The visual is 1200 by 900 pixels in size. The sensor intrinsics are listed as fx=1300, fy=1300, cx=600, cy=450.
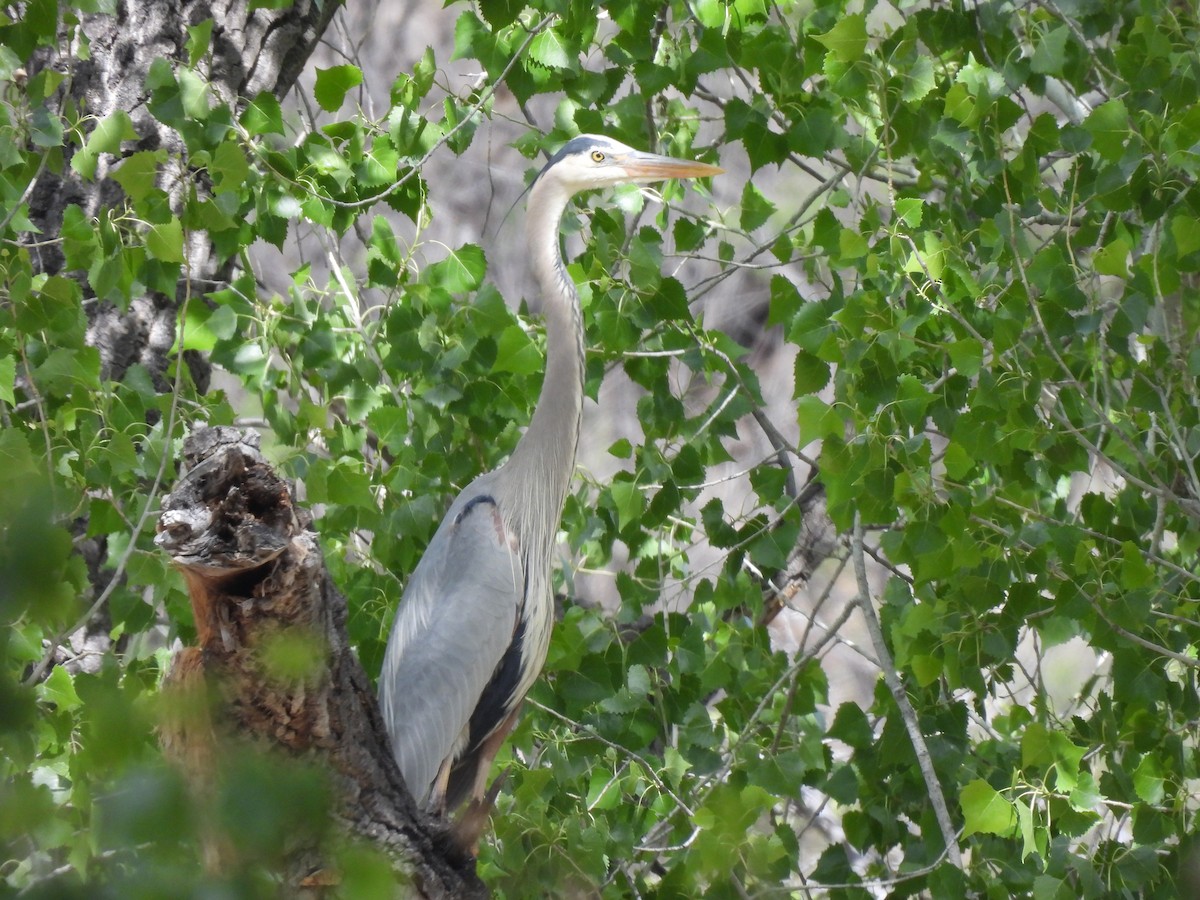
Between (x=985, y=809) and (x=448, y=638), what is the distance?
34.4 inches

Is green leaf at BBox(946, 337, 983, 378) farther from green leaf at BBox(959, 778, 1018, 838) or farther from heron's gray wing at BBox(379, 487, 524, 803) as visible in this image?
heron's gray wing at BBox(379, 487, 524, 803)

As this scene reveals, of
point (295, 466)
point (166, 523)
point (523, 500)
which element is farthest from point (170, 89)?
point (166, 523)

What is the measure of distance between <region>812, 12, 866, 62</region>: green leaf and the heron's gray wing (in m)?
0.92

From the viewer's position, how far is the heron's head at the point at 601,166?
2.18 meters

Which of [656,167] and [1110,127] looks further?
[656,167]

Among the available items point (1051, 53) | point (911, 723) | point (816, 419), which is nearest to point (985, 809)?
point (911, 723)

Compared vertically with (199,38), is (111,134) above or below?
below

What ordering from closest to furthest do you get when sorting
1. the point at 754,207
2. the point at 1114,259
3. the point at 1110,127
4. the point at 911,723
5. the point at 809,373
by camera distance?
the point at 1114,259 → the point at 1110,127 → the point at 809,373 → the point at 911,723 → the point at 754,207

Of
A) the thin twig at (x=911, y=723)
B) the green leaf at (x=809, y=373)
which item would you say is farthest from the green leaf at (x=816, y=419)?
the thin twig at (x=911, y=723)

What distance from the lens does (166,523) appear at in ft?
3.05

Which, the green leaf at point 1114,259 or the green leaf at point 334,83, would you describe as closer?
the green leaf at point 1114,259

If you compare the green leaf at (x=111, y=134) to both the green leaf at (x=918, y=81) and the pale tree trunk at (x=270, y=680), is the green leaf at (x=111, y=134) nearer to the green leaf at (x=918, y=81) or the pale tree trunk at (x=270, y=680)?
the pale tree trunk at (x=270, y=680)

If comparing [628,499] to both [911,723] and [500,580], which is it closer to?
[500,580]

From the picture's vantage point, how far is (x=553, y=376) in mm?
2188
